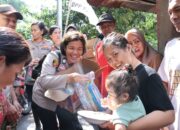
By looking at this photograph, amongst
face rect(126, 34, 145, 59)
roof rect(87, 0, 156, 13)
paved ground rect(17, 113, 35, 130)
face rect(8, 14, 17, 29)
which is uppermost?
roof rect(87, 0, 156, 13)

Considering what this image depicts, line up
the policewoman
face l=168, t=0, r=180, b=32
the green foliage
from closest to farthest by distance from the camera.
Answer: face l=168, t=0, r=180, b=32 < the policewoman < the green foliage

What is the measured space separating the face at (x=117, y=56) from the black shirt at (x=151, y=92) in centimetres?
10

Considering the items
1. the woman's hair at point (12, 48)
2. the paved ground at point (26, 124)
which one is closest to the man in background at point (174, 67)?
the woman's hair at point (12, 48)

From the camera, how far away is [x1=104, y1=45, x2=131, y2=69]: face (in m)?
2.32

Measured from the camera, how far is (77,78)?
11.3 feet

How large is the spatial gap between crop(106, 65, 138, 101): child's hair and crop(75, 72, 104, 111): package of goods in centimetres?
107

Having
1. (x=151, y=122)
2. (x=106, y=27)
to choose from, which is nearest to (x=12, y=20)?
(x=106, y=27)

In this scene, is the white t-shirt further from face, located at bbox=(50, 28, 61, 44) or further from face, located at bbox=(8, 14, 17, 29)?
face, located at bbox=(50, 28, 61, 44)

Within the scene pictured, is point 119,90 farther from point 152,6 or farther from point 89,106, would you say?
point 152,6

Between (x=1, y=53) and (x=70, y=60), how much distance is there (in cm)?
199

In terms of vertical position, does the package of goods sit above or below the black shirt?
below

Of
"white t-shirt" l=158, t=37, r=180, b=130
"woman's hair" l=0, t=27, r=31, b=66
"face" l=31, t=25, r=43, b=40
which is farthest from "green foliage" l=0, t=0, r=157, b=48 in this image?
"woman's hair" l=0, t=27, r=31, b=66

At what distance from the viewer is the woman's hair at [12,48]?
1.81 meters

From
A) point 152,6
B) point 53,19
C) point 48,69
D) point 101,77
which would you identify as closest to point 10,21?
point 48,69
